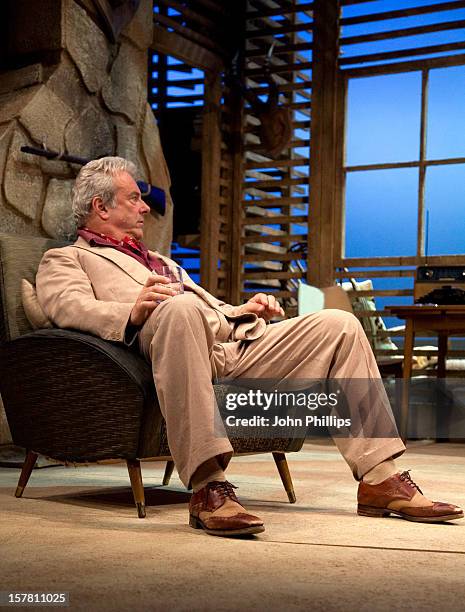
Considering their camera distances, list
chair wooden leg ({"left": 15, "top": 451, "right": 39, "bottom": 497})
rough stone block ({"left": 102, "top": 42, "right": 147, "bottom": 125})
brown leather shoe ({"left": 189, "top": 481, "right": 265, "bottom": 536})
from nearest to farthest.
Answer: brown leather shoe ({"left": 189, "top": 481, "right": 265, "bottom": 536}), chair wooden leg ({"left": 15, "top": 451, "right": 39, "bottom": 497}), rough stone block ({"left": 102, "top": 42, "right": 147, "bottom": 125})

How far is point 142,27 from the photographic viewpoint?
5207mm

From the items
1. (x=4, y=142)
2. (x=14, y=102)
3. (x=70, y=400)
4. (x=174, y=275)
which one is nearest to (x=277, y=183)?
(x=14, y=102)

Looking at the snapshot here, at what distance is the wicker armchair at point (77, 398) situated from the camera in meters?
2.43

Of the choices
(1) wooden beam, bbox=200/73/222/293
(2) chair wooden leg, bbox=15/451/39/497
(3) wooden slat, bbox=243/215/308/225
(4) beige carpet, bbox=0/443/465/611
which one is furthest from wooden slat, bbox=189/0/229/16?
(2) chair wooden leg, bbox=15/451/39/497

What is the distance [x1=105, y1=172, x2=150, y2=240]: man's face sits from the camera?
9.66 ft

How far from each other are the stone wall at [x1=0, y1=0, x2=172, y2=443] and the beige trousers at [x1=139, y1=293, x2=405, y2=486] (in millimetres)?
1759

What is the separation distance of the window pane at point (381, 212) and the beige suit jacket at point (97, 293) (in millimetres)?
3394

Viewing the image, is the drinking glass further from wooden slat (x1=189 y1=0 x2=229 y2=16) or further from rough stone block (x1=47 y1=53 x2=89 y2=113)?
wooden slat (x1=189 y1=0 x2=229 y2=16)

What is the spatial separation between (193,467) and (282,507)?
557 mm

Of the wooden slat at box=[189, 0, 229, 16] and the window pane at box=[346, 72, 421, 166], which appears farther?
the wooden slat at box=[189, 0, 229, 16]

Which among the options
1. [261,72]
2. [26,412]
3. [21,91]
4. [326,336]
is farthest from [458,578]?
[261,72]

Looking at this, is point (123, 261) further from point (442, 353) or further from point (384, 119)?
point (384, 119)

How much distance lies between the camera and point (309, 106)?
6.29 metres

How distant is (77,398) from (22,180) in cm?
201
